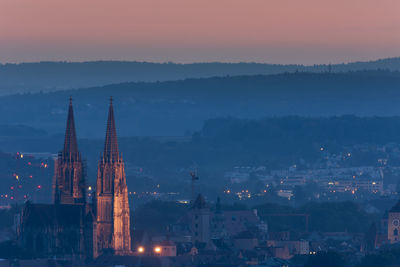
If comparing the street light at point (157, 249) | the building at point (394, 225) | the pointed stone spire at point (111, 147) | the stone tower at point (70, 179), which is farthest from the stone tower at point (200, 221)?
the building at point (394, 225)

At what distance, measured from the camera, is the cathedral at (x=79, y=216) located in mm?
153000

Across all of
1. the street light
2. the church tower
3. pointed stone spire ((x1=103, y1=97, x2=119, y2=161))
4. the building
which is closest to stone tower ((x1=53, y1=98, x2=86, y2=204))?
the church tower

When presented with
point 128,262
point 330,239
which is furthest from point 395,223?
point 128,262

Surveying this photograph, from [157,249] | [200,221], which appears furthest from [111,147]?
[200,221]

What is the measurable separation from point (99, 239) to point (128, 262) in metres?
14.7

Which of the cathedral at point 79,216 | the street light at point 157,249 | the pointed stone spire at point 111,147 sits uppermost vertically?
the pointed stone spire at point 111,147

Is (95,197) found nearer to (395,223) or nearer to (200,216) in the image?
(200,216)

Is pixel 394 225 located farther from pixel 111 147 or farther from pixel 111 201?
pixel 111 201

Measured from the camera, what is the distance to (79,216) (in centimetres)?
15475

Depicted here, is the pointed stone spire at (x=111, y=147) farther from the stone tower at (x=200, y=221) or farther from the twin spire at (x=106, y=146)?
the stone tower at (x=200, y=221)

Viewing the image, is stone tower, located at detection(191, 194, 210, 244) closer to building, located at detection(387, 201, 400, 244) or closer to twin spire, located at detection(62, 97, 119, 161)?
twin spire, located at detection(62, 97, 119, 161)

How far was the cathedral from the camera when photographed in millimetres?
153000

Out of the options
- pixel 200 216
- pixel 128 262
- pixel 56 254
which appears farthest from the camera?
pixel 200 216

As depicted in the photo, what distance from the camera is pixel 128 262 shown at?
5536 inches
